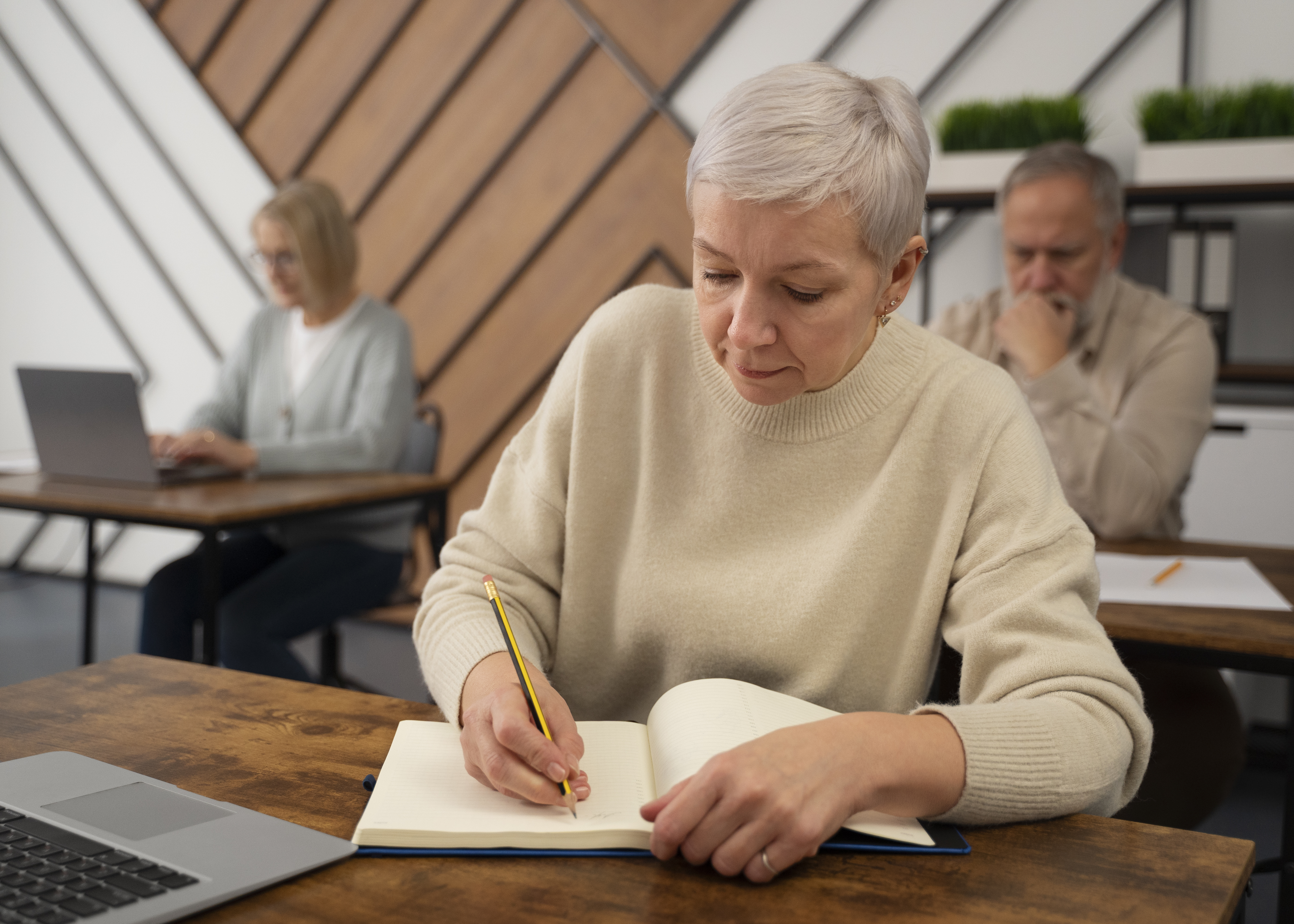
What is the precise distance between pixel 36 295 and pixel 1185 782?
188 inches

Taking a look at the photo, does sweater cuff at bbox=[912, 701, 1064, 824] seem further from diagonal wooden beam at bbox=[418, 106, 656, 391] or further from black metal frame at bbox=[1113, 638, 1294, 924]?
diagonal wooden beam at bbox=[418, 106, 656, 391]

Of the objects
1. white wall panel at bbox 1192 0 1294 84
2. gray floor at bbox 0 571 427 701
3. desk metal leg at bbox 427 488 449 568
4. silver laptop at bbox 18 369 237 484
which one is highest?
white wall panel at bbox 1192 0 1294 84

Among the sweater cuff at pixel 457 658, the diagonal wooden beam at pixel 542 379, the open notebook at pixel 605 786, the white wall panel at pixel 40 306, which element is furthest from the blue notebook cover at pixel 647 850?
the white wall panel at pixel 40 306

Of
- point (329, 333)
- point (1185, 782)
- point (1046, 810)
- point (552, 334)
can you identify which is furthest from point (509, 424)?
point (1046, 810)

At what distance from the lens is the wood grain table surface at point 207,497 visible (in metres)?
2.05

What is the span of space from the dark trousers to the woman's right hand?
67.3 inches

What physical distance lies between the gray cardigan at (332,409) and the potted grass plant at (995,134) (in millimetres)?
1505

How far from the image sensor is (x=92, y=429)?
2.34 meters

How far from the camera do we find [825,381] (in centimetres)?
105

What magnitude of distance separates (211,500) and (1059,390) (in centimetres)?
164

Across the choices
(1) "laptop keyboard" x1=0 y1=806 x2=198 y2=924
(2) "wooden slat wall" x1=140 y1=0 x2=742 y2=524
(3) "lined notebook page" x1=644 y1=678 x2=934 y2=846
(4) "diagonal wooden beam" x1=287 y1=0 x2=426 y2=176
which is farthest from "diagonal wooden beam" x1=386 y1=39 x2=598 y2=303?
(1) "laptop keyboard" x1=0 y1=806 x2=198 y2=924

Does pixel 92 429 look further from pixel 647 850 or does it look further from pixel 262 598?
pixel 647 850

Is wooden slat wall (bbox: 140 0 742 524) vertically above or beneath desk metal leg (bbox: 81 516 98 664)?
above

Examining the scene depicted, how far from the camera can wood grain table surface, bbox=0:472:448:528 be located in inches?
80.8
